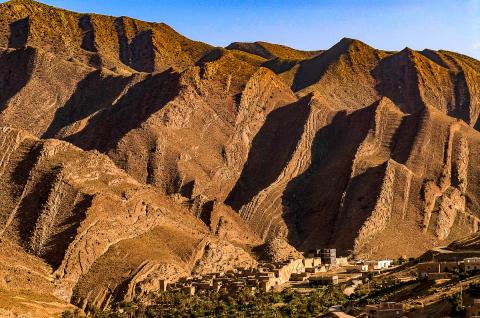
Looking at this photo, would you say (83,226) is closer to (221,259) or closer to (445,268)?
(221,259)

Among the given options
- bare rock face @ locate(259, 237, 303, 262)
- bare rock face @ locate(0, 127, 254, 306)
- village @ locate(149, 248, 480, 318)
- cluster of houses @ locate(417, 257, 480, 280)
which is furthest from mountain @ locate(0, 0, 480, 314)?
cluster of houses @ locate(417, 257, 480, 280)

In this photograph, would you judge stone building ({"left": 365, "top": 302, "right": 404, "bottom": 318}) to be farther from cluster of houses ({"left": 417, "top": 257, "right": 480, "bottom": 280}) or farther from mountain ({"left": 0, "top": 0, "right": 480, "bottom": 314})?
mountain ({"left": 0, "top": 0, "right": 480, "bottom": 314})

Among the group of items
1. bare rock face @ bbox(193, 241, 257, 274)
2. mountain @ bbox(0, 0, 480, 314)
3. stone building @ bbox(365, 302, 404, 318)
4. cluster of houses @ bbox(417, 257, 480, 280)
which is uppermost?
mountain @ bbox(0, 0, 480, 314)

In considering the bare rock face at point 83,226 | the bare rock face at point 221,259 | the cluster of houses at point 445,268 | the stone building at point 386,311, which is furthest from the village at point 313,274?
the stone building at point 386,311

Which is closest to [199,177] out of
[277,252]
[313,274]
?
[277,252]

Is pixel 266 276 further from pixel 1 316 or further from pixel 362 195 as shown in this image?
pixel 362 195

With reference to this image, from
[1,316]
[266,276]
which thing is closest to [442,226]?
[266,276]
